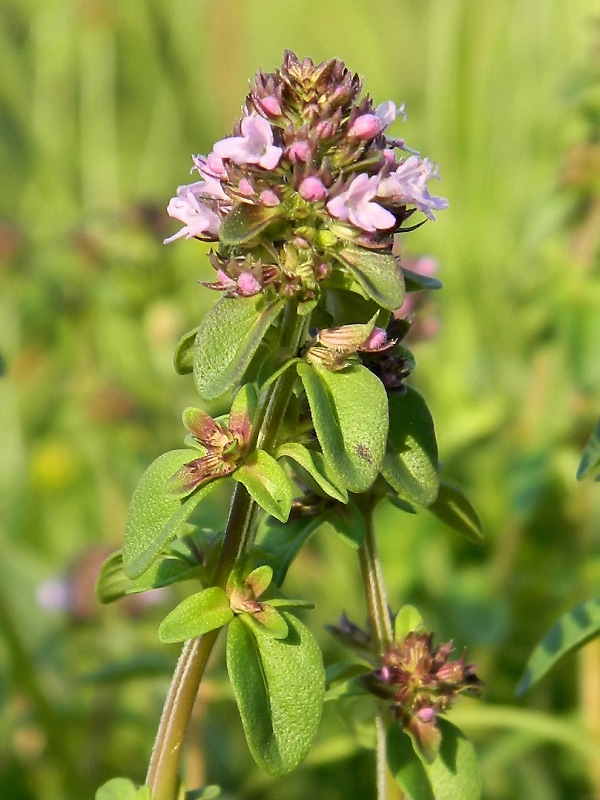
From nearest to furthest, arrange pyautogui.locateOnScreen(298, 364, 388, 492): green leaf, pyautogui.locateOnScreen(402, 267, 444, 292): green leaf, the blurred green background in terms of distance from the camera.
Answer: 1. pyautogui.locateOnScreen(298, 364, 388, 492): green leaf
2. pyautogui.locateOnScreen(402, 267, 444, 292): green leaf
3. the blurred green background

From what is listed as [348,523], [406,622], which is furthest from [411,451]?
[406,622]

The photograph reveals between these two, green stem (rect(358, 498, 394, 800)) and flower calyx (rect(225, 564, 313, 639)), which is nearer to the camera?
flower calyx (rect(225, 564, 313, 639))

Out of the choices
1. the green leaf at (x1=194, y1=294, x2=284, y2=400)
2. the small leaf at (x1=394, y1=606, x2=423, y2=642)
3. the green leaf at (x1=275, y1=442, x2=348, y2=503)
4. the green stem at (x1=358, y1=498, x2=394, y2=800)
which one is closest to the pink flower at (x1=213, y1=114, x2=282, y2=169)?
the green leaf at (x1=194, y1=294, x2=284, y2=400)

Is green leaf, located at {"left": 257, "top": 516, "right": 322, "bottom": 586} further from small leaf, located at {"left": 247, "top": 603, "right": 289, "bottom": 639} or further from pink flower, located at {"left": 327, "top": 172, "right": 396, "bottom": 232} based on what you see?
pink flower, located at {"left": 327, "top": 172, "right": 396, "bottom": 232}

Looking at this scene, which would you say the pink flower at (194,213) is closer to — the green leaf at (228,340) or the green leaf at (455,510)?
the green leaf at (228,340)

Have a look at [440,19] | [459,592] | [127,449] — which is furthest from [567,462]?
[440,19]

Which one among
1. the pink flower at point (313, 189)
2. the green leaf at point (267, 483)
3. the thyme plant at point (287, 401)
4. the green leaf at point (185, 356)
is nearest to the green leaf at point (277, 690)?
the thyme plant at point (287, 401)

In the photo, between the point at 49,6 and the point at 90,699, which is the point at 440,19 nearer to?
the point at 49,6
